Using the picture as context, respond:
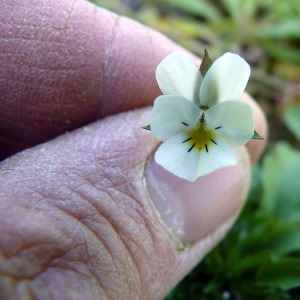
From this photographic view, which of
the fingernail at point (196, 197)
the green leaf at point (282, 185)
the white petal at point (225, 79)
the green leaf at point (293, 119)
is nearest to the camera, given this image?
the white petal at point (225, 79)

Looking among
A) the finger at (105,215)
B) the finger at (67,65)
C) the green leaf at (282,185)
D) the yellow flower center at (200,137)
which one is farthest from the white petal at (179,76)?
the green leaf at (282,185)

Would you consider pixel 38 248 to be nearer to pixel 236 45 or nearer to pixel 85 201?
pixel 85 201

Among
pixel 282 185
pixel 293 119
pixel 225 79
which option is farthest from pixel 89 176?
pixel 293 119

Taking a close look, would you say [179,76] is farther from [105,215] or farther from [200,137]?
[105,215]

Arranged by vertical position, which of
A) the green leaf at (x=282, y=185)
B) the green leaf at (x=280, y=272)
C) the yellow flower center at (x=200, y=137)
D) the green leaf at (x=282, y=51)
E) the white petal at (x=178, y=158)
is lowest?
the green leaf at (x=280, y=272)

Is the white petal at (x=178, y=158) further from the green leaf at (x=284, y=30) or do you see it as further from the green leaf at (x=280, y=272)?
the green leaf at (x=284, y=30)

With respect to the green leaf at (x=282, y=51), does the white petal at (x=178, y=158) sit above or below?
below
